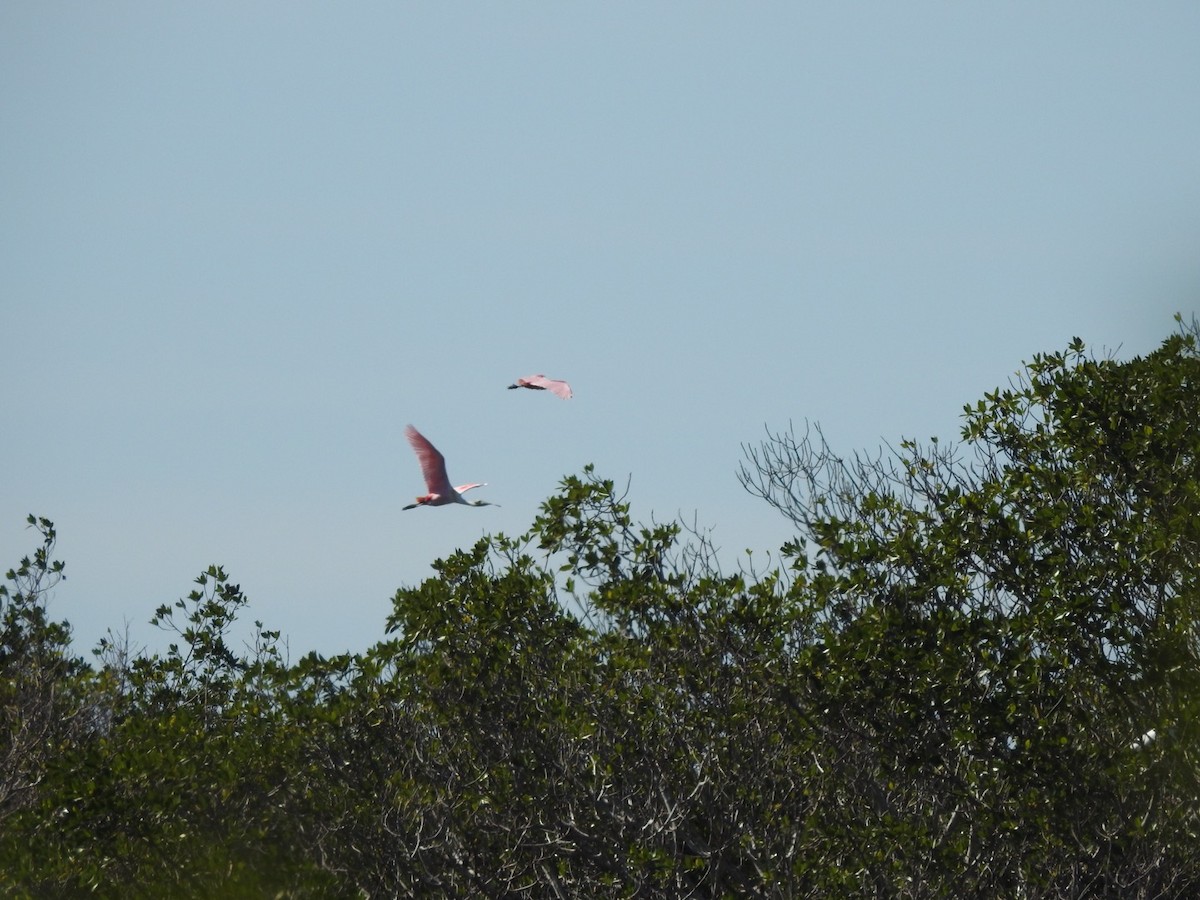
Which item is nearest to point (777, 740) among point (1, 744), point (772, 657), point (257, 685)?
point (772, 657)

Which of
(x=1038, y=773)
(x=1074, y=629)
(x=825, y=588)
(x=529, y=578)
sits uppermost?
(x=529, y=578)

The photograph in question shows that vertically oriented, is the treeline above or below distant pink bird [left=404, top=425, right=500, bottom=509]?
below

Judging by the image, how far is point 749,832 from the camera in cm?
1162

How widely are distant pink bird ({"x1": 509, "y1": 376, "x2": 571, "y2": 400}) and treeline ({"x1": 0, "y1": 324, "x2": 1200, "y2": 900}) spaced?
124 cm

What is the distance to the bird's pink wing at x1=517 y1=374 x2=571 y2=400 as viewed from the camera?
14203 mm

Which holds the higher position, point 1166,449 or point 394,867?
point 1166,449

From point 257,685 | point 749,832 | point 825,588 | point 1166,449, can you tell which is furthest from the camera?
point 257,685

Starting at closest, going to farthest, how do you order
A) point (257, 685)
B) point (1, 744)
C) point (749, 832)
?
point (749, 832), point (257, 685), point (1, 744)

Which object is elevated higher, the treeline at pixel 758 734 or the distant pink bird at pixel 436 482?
the distant pink bird at pixel 436 482

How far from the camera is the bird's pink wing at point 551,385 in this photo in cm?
1420

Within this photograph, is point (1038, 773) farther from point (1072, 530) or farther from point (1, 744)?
point (1, 744)

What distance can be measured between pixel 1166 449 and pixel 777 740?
175 inches

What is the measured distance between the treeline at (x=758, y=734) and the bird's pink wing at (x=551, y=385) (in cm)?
119

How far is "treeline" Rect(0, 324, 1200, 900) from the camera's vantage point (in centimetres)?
1181
